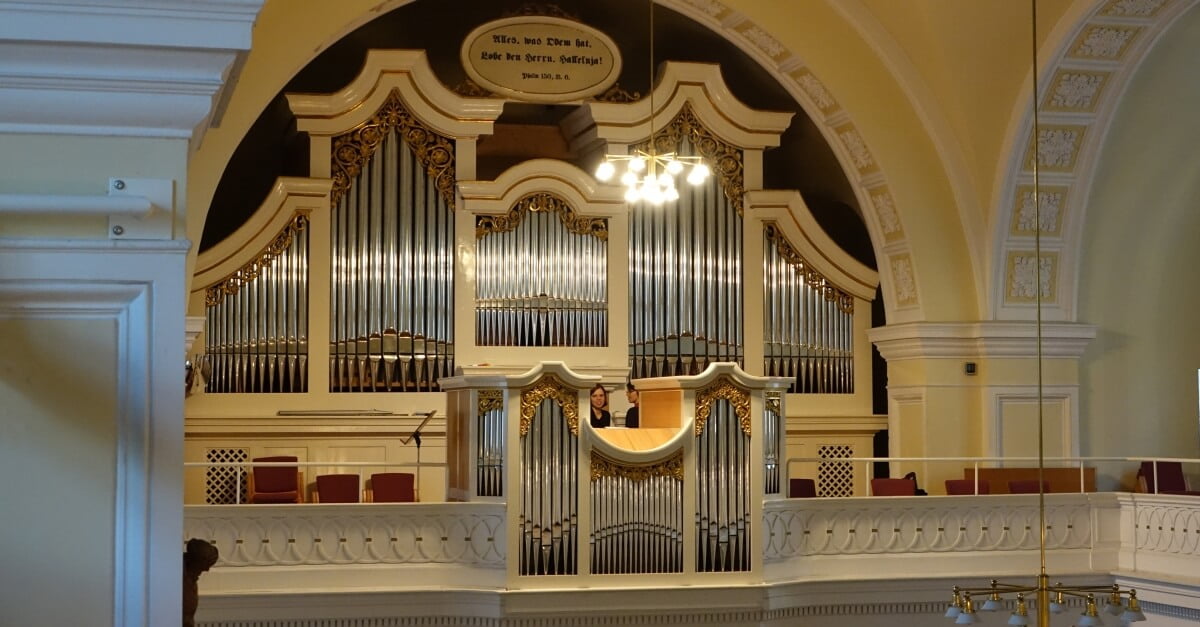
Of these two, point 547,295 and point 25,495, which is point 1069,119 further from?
point 25,495

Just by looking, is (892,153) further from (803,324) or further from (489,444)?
(489,444)

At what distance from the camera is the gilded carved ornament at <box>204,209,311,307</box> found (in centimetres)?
1283

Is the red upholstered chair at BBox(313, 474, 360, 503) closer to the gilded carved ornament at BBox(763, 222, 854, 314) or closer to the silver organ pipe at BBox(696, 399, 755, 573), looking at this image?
the silver organ pipe at BBox(696, 399, 755, 573)

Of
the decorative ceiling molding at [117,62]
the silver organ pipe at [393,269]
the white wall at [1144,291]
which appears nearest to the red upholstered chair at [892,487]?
the white wall at [1144,291]

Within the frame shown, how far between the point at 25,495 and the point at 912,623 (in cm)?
899

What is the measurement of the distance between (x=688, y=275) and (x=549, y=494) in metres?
3.80

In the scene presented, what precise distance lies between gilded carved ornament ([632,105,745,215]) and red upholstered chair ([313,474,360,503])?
4.28 metres

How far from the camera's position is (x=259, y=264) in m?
12.9

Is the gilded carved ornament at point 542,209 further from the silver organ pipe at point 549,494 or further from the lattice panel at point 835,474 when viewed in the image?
the silver organ pipe at point 549,494

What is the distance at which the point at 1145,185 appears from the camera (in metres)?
13.9

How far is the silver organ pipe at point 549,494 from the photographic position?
10.5m

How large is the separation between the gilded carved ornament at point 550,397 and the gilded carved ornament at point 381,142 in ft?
10.8

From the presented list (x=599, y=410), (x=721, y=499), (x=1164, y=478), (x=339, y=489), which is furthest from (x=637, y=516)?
(x=1164, y=478)

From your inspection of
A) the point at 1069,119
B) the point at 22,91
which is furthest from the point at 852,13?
the point at 22,91
